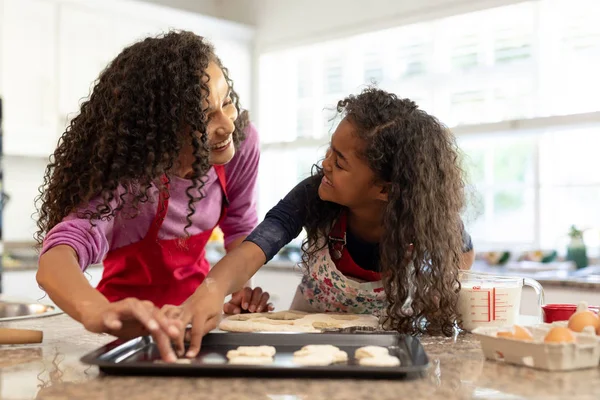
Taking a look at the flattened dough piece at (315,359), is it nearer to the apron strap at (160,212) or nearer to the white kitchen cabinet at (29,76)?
the apron strap at (160,212)

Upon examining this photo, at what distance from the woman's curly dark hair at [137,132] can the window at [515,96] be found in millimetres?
2023

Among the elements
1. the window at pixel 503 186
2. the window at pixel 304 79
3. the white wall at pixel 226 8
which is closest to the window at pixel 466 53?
the window at pixel 503 186

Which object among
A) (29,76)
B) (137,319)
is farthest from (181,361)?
(29,76)

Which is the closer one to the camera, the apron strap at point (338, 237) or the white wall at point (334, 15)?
the apron strap at point (338, 237)

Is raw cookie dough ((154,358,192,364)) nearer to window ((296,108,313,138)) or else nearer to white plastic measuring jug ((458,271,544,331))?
white plastic measuring jug ((458,271,544,331))

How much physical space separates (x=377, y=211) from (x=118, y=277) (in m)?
0.63

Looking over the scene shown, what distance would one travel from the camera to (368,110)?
1444 mm

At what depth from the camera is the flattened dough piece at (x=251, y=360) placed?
0.96 metres

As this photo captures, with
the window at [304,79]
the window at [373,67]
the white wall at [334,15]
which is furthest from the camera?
the window at [304,79]

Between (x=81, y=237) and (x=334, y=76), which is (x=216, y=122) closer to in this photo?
(x=81, y=237)

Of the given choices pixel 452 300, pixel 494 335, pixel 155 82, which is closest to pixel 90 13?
pixel 155 82

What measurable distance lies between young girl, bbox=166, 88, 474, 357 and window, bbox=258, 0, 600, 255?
6.11ft

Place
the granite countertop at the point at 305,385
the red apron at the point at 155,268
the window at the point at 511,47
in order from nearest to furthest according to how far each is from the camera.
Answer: the granite countertop at the point at 305,385, the red apron at the point at 155,268, the window at the point at 511,47

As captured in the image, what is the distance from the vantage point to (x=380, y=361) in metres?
0.95
